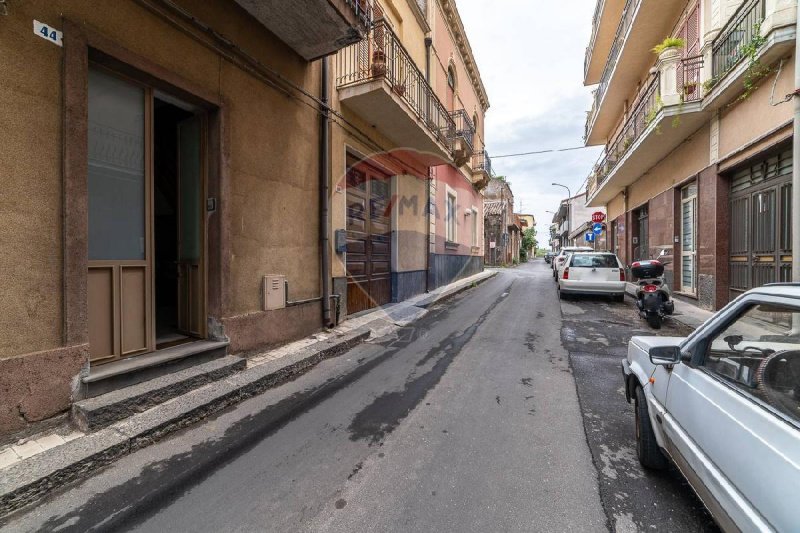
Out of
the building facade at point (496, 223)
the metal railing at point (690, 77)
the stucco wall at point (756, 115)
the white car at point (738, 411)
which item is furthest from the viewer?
the building facade at point (496, 223)

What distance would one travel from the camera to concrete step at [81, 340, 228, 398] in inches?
127

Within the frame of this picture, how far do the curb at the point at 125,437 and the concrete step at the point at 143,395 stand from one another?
0.06 metres

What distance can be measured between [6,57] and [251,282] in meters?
3.01

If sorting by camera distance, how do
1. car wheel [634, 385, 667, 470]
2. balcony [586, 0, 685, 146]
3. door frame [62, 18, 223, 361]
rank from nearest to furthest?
car wheel [634, 385, 667, 470] < door frame [62, 18, 223, 361] < balcony [586, 0, 685, 146]

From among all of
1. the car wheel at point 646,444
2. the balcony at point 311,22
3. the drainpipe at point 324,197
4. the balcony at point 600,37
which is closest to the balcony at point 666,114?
the balcony at point 600,37

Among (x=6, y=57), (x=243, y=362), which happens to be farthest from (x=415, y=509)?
(x=6, y=57)

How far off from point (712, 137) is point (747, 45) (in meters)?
2.47

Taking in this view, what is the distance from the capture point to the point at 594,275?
33.8ft

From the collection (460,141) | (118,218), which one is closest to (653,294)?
(460,141)

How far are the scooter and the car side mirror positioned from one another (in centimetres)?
606

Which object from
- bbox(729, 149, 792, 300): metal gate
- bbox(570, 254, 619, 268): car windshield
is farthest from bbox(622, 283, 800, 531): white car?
bbox(570, 254, 619, 268): car windshield

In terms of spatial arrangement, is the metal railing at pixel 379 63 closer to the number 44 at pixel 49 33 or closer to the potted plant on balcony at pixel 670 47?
the number 44 at pixel 49 33

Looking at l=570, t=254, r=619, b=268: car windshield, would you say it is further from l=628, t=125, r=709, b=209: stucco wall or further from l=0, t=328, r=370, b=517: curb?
l=0, t=328, r=370, b=517: curb

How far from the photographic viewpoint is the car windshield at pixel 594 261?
1032 centimetres
